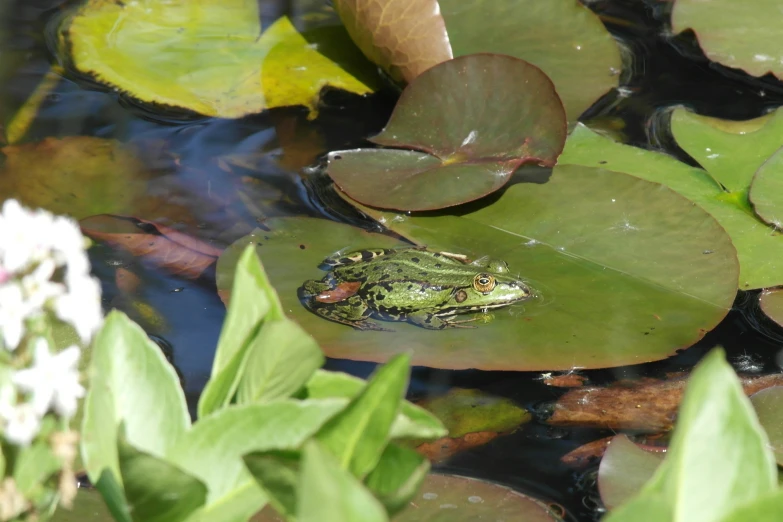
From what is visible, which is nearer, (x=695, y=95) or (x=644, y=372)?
(x=644, y=372)

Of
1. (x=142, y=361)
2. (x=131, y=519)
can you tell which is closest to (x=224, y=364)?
(x=142, y=361)

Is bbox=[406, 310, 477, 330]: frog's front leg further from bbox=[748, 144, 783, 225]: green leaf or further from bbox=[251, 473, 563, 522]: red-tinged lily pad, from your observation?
bbox=[748, 144, 783, 225]: green leaf

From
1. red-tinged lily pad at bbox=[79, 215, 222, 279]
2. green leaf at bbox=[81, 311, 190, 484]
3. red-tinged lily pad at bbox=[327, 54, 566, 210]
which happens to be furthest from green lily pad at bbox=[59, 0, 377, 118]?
green leaf at bbox=[81, 311, 190, 484]

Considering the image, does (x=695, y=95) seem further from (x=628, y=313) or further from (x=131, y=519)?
(x=131, y=519)

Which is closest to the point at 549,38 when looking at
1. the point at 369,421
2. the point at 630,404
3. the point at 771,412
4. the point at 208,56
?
the point at 208,56

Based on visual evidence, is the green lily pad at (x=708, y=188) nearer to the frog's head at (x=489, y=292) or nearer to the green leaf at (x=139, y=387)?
the frog's head at (x=489, y=292)

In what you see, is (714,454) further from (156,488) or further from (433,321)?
(433,321)

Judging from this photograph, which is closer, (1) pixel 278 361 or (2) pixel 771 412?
(1) pixel 278 361

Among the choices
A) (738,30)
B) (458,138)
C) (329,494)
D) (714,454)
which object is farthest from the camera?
(738,30)
